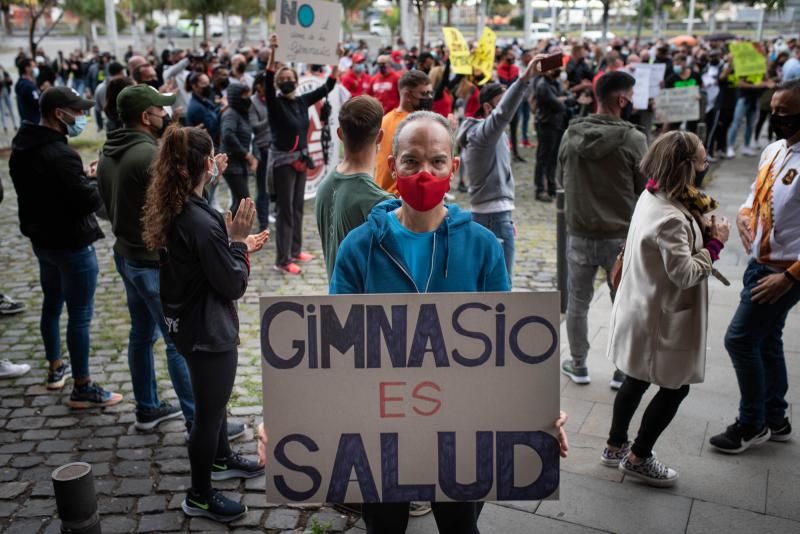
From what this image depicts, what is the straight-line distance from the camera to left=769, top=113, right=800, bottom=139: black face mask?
13.0 feet

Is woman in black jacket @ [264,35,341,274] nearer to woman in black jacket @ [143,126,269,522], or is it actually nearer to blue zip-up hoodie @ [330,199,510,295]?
woman in black jacket @ [143,126,269,522]

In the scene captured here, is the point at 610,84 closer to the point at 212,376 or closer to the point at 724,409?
the point at 724,409

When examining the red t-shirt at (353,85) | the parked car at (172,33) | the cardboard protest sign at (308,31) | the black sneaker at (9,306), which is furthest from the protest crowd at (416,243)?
the parked car at (172,33)

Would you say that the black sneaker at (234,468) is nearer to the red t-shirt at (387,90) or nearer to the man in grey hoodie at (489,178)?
the man in grey hoodie at (489,178)

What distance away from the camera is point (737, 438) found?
4387 mm

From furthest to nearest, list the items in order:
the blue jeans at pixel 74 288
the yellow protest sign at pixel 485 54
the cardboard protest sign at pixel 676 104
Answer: the cardboard protest sign at pixel 676 104
the yellow protest sign at pixel 485 54
the blue jeans at pixel 74 288

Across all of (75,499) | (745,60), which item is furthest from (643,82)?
(75,499)

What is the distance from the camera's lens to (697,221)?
3.71 metres

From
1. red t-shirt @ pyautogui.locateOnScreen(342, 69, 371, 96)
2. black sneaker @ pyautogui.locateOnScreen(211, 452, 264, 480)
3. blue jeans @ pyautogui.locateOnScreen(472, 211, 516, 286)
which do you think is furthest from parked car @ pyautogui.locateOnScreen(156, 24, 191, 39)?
black sneaker @ pyautogui.locateOnScreen(211, 452, 264, 480)

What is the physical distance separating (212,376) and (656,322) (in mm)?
2195

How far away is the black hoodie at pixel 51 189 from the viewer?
15.3 feet

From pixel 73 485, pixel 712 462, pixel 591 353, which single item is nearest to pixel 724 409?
pixel 712 462

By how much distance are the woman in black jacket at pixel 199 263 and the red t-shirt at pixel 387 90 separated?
27.7ft

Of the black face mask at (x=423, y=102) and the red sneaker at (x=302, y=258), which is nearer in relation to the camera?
the black face mask at (x=423, y=102)
